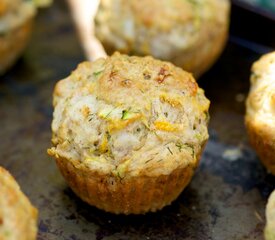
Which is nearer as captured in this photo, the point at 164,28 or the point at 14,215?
the point at 14,215

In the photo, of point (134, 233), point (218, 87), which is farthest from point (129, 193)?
point (218, 87)

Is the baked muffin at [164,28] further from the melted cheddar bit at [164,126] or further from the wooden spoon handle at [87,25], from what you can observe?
the melted cheddar bit at [164,126]

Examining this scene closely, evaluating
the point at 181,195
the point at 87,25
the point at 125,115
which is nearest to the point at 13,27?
the point at 87,25

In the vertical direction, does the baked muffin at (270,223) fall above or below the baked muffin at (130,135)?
below

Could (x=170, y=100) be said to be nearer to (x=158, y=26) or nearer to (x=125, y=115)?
(x=125, y=115)

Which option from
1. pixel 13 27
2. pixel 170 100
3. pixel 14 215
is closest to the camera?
pixel 14 215

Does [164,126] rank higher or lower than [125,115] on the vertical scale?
lower

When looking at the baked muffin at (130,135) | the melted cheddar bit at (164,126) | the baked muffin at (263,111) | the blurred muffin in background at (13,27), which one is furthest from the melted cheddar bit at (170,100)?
the blurred muffin in background at (13,27)
